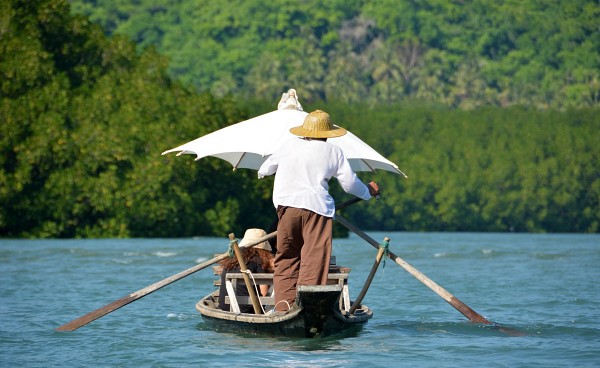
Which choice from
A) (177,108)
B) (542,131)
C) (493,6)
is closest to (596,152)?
(542,131)

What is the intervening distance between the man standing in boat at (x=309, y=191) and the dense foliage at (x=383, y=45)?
76.1 m

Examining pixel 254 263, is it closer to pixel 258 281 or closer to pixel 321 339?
pixel 258 281

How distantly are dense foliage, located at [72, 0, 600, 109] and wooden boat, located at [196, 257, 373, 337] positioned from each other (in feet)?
246

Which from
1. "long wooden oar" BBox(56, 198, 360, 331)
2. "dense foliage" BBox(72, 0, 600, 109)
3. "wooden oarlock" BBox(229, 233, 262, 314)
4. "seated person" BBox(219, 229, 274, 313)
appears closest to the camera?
"wooden oarlock" BBox(229, 233, 262, 314)

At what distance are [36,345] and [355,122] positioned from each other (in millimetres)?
60716

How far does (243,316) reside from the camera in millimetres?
13375

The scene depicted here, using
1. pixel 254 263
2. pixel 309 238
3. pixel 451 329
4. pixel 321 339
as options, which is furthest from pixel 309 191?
pixel 451 329

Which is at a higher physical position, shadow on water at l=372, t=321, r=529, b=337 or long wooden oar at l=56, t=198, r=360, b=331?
long wooden oar at l=56, t=198, r=360, b=331

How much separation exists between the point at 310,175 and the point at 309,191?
15 centimetres

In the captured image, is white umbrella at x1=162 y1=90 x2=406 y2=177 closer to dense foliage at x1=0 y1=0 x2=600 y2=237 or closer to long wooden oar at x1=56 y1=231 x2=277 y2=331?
long wooden oar at x1=56 y1=231 x2=277 y2=331

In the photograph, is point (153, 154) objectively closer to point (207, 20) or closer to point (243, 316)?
point (243, 316)

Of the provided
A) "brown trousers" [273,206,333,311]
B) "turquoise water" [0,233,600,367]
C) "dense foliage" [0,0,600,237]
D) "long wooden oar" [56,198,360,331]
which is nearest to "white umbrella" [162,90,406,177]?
"long wooden oar" [56,198,360,331]

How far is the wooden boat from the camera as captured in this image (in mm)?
12492

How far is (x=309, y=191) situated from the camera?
1279 cm
